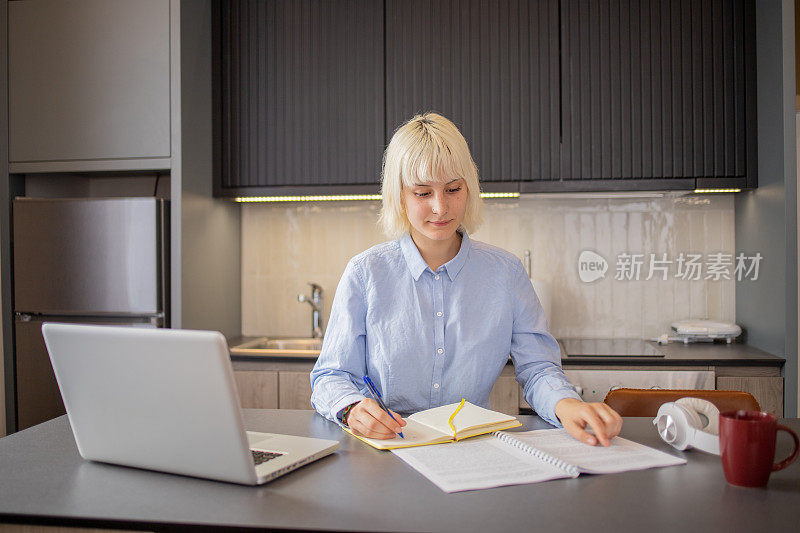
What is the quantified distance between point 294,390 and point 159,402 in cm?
178

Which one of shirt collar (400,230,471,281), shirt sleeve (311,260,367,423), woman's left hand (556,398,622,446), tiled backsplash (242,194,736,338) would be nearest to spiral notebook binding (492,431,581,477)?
woman's left hand (556,398,622,446)

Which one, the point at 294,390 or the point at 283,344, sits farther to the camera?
the point at 283,344

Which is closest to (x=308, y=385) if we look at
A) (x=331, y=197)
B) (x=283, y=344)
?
(x=283, y=344)

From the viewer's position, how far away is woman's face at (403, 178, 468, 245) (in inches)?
60.4

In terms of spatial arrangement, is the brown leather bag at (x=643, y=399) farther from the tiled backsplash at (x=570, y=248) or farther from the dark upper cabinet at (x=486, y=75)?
the tiled backsplash at (x=570, y=248)

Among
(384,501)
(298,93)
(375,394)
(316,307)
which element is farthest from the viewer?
(316,307)

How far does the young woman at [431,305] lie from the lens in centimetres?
154

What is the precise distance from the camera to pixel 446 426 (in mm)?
1288

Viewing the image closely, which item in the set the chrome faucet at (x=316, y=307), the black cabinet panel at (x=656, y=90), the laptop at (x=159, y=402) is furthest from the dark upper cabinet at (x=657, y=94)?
the laptop at (x=159, y=402)

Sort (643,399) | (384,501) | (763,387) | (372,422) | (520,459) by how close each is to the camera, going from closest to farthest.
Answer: (384,501) → (520,459) → (372,422) → (643,399) → (763,387)

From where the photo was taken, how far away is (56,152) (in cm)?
290

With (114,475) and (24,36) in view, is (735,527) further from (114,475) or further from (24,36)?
(24,36)

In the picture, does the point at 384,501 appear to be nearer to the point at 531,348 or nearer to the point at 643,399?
the point at 531,348

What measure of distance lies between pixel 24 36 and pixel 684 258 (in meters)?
3.09
